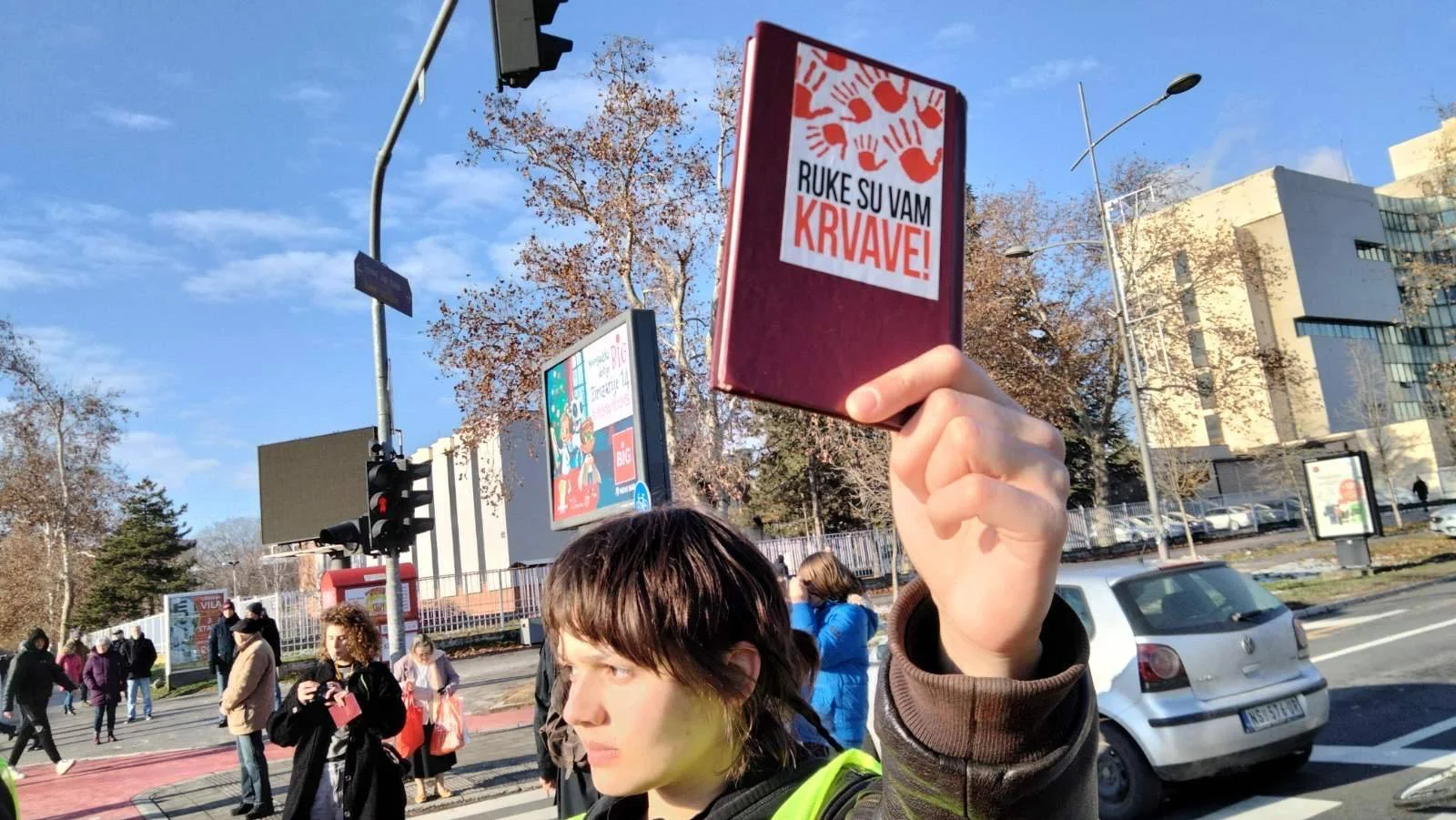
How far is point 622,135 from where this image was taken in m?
21.8

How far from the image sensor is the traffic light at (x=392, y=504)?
10.5m

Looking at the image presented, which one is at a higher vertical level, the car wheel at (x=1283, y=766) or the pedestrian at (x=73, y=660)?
the pedestrian at (x=73, y=660)

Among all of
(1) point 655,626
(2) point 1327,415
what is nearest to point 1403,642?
(1) point 655,626

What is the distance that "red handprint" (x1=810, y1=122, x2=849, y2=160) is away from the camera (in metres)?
1.11

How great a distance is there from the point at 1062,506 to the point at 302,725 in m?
5.60

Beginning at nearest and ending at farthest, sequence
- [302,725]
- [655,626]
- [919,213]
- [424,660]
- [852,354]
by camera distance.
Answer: [852,354]
[919,213]
[655,626]
[302,725]
[424,660]

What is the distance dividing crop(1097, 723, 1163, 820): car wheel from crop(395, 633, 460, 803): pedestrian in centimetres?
577

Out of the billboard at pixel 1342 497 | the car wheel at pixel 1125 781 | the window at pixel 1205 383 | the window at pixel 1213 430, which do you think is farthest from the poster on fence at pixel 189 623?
the window at pixel 1213 430

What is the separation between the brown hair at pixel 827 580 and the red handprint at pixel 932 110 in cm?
485

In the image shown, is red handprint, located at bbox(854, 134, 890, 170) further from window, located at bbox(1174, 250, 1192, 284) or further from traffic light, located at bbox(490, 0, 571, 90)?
window, located at bbox(1174, 250, 1192, 284)

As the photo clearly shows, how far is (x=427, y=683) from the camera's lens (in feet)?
31.3

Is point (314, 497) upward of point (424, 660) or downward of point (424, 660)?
upward

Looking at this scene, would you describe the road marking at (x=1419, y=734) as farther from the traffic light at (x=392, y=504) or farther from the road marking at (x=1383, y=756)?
the traffic light at (x=392, y=504)

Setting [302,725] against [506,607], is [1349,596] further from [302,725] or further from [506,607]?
[506,607]
